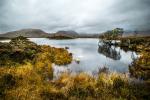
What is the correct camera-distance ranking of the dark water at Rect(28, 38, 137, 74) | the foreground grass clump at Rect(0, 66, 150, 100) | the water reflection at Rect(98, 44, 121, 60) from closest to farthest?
the foreground grass clump at Rect(0, 66, 150, 100) < the dark water at Rect(28, 38, 137, 74) < the water reflection at Rect(98, 44, 121, 60)

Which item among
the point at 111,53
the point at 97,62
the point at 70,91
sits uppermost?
the point at 70,91

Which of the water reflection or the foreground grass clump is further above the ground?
the foreground grass clump

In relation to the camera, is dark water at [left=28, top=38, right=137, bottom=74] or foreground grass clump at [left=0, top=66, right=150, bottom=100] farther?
dark water at [left=28, top=38, right=137, bottom=74]

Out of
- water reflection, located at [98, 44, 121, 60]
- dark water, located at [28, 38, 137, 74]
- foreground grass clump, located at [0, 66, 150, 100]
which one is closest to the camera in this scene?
foreground grass clump, located at [0, 66, 150, 100]

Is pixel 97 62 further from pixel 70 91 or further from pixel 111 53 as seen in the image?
pixel 70 91

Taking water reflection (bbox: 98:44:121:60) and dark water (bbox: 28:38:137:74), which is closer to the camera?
dark water (bbox: 28:38:137:74)

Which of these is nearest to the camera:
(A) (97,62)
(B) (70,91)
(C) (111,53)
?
(B) (70,91)

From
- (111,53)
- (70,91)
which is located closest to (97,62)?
(111,53)

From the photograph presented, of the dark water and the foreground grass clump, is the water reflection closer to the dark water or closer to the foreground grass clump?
the dark water

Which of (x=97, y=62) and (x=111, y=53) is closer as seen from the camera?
(x=97, y=62)

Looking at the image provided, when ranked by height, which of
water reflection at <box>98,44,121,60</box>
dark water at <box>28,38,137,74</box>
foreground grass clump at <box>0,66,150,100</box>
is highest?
foreground grass clump at <box>0,66,150,100</box>

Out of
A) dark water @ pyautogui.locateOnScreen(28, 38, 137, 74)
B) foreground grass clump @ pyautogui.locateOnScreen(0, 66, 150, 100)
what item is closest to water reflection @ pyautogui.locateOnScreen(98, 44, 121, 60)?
dark water @ pyautogui.locateOnScreen(28, 38, 137, 74)

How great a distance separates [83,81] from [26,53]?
1832 centimetres

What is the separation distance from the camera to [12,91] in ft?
52.2
